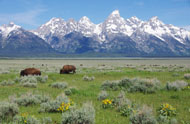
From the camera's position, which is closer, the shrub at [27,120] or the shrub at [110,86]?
the shrub at [27,120]

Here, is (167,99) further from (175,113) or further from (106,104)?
(106,104)

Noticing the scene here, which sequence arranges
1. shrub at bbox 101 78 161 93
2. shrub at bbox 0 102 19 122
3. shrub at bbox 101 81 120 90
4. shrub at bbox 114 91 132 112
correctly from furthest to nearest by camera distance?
shrub at bbox 101 81 120 90
shrub at bbox 101 78 161 93
shrub at bbox 114 91 132 112
shrub at bbox 0 102 19 122

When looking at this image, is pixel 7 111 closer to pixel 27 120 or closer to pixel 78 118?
pixel 27 120

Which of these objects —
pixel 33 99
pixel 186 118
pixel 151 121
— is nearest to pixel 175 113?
pixel 186 118

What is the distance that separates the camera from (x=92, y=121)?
709cm

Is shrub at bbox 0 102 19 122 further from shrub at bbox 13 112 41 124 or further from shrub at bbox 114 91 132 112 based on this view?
shrub at bbox 114 91 132 112

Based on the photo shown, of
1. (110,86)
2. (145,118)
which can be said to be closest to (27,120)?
(145,118)

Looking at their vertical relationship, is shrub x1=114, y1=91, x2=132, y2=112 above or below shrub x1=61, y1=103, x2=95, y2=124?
below

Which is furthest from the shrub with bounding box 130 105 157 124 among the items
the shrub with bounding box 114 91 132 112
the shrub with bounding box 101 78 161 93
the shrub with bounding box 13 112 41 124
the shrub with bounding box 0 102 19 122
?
the shrub with bounding box 101 78 161 93

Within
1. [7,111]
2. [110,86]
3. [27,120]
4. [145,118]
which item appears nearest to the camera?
[27,120]

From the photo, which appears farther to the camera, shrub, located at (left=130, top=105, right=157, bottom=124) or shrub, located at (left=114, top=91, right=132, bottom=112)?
shrub, located at (left=114, top=91, right=132, bottom=112)

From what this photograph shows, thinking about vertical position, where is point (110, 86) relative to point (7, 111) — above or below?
below

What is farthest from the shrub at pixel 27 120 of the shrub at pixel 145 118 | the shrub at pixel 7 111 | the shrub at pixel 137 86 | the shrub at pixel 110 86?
the shrub at pixel 110 86

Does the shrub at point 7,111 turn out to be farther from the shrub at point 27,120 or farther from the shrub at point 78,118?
the shrub at point 78,118
